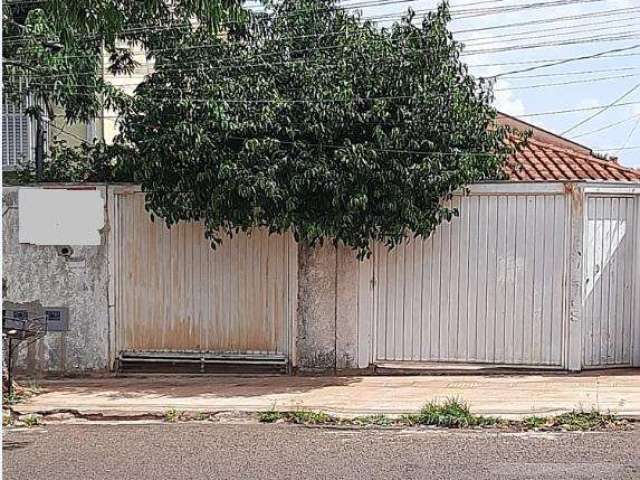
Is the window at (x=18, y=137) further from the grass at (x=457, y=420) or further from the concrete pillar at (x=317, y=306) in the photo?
the grass at (x=457, y=420)

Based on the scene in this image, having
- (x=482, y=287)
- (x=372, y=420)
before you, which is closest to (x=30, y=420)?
(x=372, y=420)

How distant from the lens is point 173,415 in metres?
7.50

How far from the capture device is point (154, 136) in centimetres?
848

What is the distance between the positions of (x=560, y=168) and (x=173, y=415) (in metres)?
5.54

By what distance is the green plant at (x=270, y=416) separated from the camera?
7367mm

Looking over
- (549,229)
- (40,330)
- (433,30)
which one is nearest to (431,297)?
(549,229)

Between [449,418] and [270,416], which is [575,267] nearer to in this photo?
[449,418]

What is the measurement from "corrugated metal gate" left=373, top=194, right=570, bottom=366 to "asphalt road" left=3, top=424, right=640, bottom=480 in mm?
2506

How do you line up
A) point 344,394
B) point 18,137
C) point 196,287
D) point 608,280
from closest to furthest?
point 344,394, point 608,280, point 196,287, point 18,137

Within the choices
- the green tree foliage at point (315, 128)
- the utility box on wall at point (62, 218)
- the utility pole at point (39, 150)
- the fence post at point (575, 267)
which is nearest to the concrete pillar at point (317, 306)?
the green tree foliage at point (315, 128)

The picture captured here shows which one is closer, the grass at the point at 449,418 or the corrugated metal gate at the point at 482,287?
the grass at the point at 449,418

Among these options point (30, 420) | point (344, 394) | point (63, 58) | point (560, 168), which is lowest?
point (30, 420)

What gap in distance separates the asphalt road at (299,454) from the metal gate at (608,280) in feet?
8.36

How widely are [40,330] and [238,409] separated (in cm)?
296
